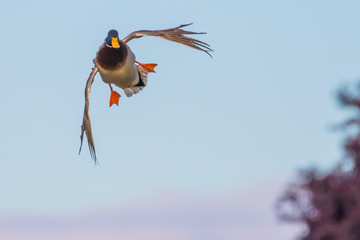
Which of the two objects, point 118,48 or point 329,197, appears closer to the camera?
point 118,48

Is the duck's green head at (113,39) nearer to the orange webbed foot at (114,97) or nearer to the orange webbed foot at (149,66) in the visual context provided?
the orange webbed foot at (114,97)

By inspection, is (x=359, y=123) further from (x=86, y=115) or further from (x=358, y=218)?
(x=86, y=115)

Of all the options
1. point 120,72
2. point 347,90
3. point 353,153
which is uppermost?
point 347,90

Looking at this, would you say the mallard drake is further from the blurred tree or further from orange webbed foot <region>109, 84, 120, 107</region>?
the blurred tree

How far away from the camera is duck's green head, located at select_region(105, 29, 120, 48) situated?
6.41 metres

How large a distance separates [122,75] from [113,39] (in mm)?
337

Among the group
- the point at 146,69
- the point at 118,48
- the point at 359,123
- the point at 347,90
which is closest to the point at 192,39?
the point at 146,69

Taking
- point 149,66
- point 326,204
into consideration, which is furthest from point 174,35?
point 326,204

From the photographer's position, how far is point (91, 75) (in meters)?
8.46

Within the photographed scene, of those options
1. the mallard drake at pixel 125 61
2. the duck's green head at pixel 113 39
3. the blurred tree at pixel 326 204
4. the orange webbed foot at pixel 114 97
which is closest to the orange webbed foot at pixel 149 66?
the mallard drake at pixel 125 61

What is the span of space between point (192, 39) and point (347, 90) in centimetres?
1908

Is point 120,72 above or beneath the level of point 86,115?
beneath

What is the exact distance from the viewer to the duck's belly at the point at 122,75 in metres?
6.55

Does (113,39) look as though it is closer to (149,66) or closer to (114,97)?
(114,97)
